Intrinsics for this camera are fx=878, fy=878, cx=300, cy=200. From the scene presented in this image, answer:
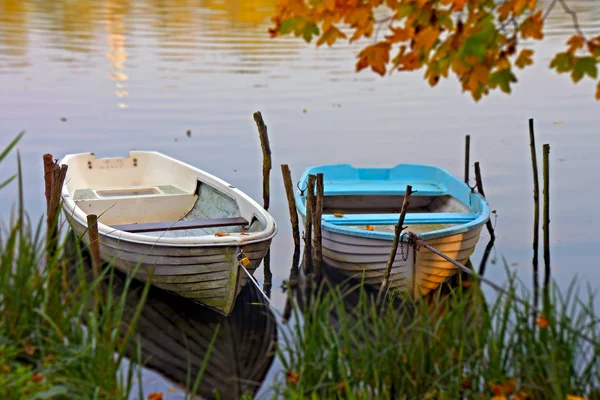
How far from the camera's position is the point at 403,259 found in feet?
31.9

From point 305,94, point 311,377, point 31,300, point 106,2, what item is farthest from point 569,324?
point 106,2

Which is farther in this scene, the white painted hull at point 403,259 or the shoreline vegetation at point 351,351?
the white painted hull at point 403,259

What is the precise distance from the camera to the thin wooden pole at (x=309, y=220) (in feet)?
33.1

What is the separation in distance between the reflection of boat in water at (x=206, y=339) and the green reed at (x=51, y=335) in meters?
2.85

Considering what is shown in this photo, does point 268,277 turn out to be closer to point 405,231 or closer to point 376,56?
point 405,231

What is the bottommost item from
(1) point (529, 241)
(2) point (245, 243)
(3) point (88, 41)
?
(1) point (529, 241)

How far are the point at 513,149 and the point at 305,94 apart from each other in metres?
Answer: 9.25

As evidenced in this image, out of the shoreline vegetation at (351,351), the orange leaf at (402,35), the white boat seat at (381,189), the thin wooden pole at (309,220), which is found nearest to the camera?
the shoreline vegetation at (351,351)

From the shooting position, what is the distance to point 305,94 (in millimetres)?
28625

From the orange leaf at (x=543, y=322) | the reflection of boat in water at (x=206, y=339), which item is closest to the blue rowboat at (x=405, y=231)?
the reflection of boat in water at (x=206, y=339)

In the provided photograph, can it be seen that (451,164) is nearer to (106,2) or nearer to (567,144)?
(567,144)

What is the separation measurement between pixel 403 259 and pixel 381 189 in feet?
8.91

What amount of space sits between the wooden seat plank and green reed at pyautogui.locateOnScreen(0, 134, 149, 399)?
456cm

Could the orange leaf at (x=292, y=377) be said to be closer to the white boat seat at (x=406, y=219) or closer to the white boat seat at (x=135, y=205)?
the white boat seat at (x=406, y=219)
